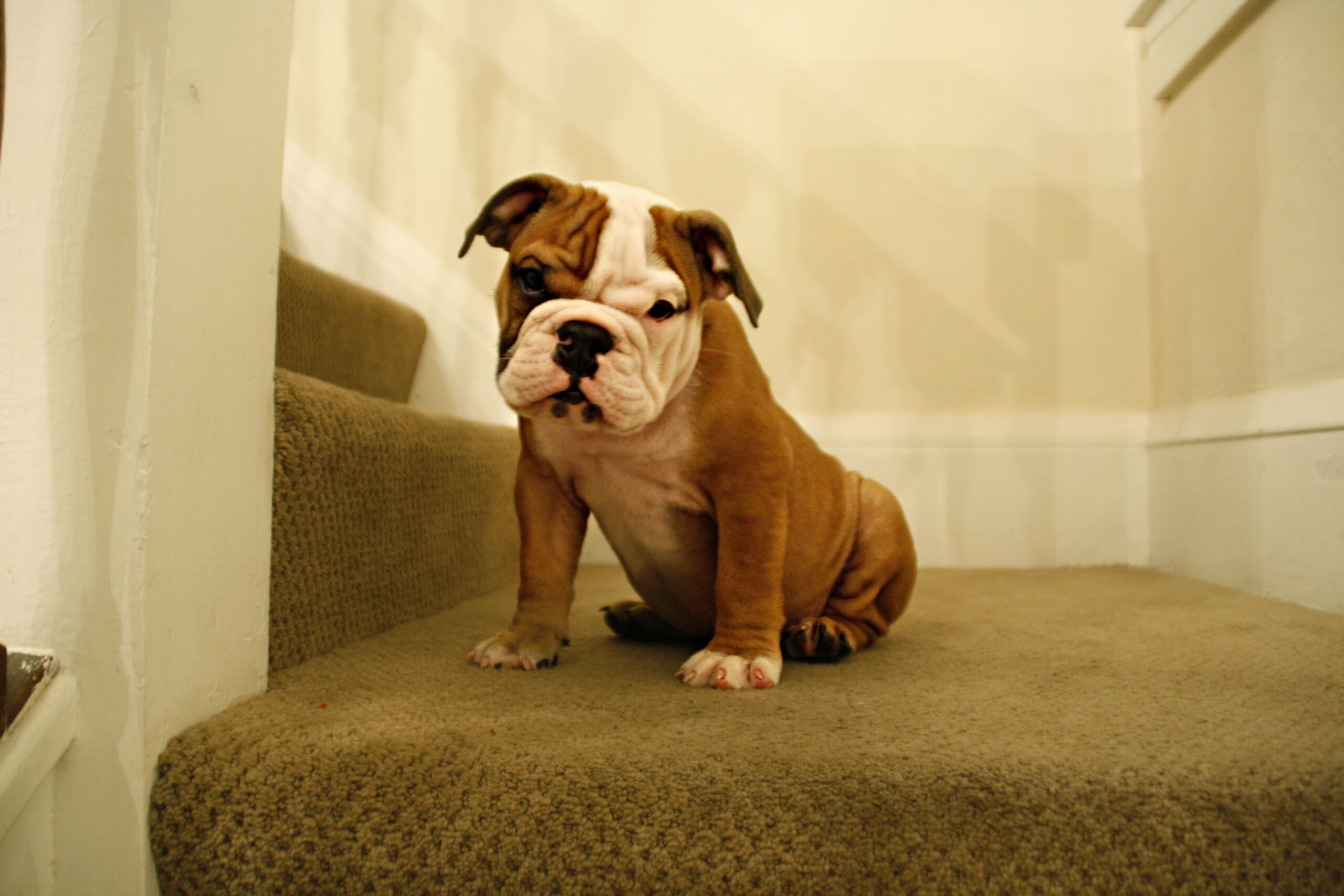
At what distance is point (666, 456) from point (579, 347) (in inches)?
10.3

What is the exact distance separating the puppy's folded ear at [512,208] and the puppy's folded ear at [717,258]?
0.65 ft

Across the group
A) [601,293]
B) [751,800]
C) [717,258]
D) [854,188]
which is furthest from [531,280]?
[854,188]

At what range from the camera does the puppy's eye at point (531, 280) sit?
3.52ft

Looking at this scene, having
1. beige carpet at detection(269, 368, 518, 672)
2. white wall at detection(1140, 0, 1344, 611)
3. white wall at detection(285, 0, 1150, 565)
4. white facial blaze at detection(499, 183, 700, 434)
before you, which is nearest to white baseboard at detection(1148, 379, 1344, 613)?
white wall at detection(1140, 0, 1344, 611)

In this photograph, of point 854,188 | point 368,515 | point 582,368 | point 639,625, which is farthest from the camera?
point 854,188

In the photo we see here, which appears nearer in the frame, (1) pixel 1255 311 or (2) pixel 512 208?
(2) pixel 512 208

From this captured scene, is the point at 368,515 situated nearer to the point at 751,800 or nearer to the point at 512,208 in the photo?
the point at 512,208

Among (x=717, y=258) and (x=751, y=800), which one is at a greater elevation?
(x=717, y=258)

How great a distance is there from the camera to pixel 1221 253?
1912 mm

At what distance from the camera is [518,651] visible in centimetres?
117

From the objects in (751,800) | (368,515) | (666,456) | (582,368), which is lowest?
(751,800)

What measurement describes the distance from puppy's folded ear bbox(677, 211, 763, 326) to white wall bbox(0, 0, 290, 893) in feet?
2.08

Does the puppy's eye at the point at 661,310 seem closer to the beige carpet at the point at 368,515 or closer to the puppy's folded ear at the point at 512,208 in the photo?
the puppy's folded ear at the point at 512,208

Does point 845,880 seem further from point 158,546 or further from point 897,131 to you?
point 897,131
